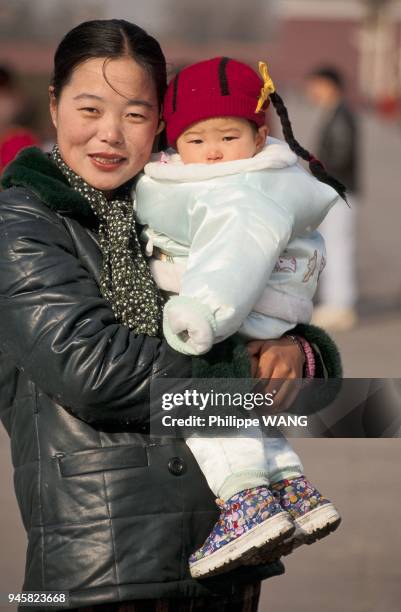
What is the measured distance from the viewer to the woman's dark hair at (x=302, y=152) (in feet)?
8.86

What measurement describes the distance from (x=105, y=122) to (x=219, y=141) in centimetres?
25

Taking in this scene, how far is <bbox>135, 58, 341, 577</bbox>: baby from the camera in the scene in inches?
91.5

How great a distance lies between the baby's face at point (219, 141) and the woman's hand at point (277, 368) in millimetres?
422

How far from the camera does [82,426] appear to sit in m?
2.42

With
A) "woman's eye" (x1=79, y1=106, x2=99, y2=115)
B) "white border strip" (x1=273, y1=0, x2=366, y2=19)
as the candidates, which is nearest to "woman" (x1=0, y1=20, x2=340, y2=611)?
"woman's eye" (x1=79, y1=106, x2=99, y2=115)

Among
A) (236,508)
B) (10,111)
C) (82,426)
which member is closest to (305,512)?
(236,508)

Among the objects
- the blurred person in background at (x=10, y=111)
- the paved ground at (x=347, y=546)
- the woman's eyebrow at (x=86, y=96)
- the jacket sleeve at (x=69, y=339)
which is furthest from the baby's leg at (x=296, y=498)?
the blurred person in background at (x=10, y=111)

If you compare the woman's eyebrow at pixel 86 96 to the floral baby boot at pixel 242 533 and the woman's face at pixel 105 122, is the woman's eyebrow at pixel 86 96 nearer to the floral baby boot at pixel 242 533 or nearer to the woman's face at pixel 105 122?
the woman's face at pixel 105 122

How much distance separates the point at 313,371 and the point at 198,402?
0.30 metres

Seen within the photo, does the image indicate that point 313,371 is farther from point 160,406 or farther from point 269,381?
point 160,406

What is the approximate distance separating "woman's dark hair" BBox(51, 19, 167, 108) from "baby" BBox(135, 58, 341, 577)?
3.3 inches

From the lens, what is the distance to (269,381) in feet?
7.82

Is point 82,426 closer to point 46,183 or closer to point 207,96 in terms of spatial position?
point 46,183

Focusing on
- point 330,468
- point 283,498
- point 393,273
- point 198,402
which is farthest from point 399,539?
point 393,273
